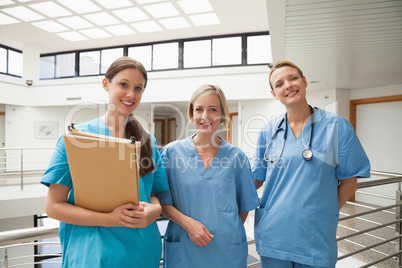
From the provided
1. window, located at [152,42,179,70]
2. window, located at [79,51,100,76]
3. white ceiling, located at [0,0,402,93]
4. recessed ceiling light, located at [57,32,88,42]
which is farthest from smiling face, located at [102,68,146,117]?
window, located at [79,51,100,76]

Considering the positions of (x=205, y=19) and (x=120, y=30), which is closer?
(x=205, y=19)

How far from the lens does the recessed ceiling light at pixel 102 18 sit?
21.1 ft

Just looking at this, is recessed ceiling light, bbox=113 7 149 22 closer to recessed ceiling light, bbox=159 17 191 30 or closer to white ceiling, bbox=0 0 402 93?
white ceiling, bbox=0 0 402 93

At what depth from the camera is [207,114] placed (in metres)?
1.18

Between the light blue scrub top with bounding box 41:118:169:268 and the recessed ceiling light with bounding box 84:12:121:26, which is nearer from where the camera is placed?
the light blue scrub top with bounding box 41:118:169:268

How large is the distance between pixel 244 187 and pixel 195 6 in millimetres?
5775

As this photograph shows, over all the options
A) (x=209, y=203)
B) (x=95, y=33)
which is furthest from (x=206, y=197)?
(x=95, y=33)

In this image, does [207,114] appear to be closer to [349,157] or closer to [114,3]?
[349,157]

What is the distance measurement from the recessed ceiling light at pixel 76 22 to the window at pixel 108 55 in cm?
162

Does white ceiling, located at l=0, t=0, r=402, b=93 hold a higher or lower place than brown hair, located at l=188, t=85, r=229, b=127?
higher

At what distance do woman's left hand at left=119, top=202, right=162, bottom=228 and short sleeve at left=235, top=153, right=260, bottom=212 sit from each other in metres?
0.51

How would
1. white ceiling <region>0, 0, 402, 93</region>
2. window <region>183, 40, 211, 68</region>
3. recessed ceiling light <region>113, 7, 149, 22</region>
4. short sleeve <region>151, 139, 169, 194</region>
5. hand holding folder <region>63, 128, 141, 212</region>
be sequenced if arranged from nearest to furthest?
1. hand holding folder <region>63, 128, 141, 212</region>
2. short sleeve <region>151, 139, 169, 194</region>
3. white ceiling <region>0, 0, 402, 93</region>
4. recessed ceiling light <region>113, 7, 149, 22</region>
5. window <region>183, 40, 211, 68</region>

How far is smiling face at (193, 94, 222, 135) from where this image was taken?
3.90 ft

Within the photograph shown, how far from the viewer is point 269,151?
1337mm
